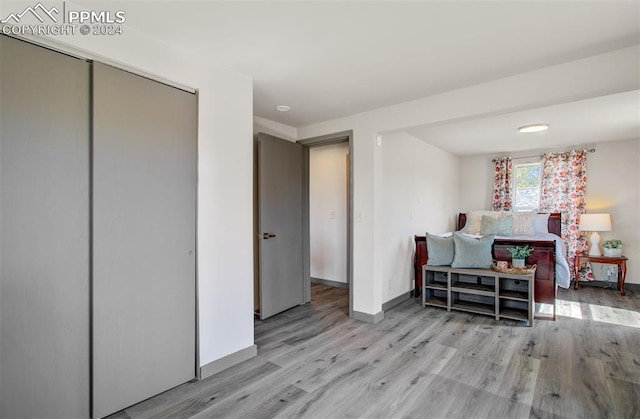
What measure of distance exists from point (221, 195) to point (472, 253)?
2.97 m

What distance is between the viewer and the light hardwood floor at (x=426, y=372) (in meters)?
1.93

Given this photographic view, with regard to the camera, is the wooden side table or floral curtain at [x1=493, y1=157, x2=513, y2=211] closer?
the wooden side table

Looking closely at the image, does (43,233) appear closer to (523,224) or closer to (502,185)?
(523,224)

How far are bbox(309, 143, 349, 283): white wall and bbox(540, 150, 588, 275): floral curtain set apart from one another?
12.0 feet

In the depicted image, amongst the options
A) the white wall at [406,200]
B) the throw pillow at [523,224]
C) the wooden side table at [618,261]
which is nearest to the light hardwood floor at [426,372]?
the white wall at [406,200]

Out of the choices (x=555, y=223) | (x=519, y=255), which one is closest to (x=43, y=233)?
(x=519, y=255)

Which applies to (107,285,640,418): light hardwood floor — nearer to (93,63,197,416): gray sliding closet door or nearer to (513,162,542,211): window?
(93,63,197,416): gray sliding closet door

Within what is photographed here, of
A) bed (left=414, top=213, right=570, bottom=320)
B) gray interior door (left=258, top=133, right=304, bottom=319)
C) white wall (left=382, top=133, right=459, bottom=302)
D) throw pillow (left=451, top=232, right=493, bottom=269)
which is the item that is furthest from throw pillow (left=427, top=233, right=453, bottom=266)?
gray interior door (left=258, top=133, right=304, bottom=319)

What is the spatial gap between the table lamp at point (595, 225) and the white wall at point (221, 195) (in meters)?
5.27

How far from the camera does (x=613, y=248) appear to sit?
189 inches

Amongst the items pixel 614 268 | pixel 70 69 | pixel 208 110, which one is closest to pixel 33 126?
pixel 70 69

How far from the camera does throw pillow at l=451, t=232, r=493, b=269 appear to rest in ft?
12.2

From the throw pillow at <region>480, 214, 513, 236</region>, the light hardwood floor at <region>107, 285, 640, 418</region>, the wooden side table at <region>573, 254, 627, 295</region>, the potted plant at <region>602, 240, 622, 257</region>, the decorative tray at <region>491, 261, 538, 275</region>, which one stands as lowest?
the light hardwood floor at <region>107, 285, 640, 418</region>

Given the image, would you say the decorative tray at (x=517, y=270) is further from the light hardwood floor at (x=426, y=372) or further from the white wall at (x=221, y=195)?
the white wall at (x=221, y=195)
